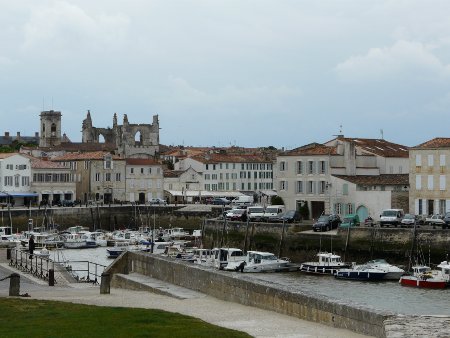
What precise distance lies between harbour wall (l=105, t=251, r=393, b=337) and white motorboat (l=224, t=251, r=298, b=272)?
24.9 m

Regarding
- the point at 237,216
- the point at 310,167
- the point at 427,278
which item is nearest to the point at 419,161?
the point at 310,167

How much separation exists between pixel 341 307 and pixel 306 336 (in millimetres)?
1406

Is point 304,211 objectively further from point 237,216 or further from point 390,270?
point 390,270

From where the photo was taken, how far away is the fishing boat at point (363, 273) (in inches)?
2183

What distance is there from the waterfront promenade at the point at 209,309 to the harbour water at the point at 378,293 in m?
11.6

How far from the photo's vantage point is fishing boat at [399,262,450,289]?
51.8 metres

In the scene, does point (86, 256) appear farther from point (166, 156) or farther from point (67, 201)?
point (166, 156)

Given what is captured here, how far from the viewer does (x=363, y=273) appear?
55.8 meters

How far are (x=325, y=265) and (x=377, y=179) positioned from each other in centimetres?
2492

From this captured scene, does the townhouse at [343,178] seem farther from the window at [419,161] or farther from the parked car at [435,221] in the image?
the parked car at [435,221]

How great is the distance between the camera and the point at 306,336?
796 inches

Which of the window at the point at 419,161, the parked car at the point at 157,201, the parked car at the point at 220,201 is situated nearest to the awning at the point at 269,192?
the parked car at the point at 220,201

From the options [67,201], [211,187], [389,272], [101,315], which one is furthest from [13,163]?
[101,315]

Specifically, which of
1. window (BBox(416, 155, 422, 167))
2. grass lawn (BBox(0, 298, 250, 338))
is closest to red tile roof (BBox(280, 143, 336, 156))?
window (BBox(416, 155, 422, 167))
